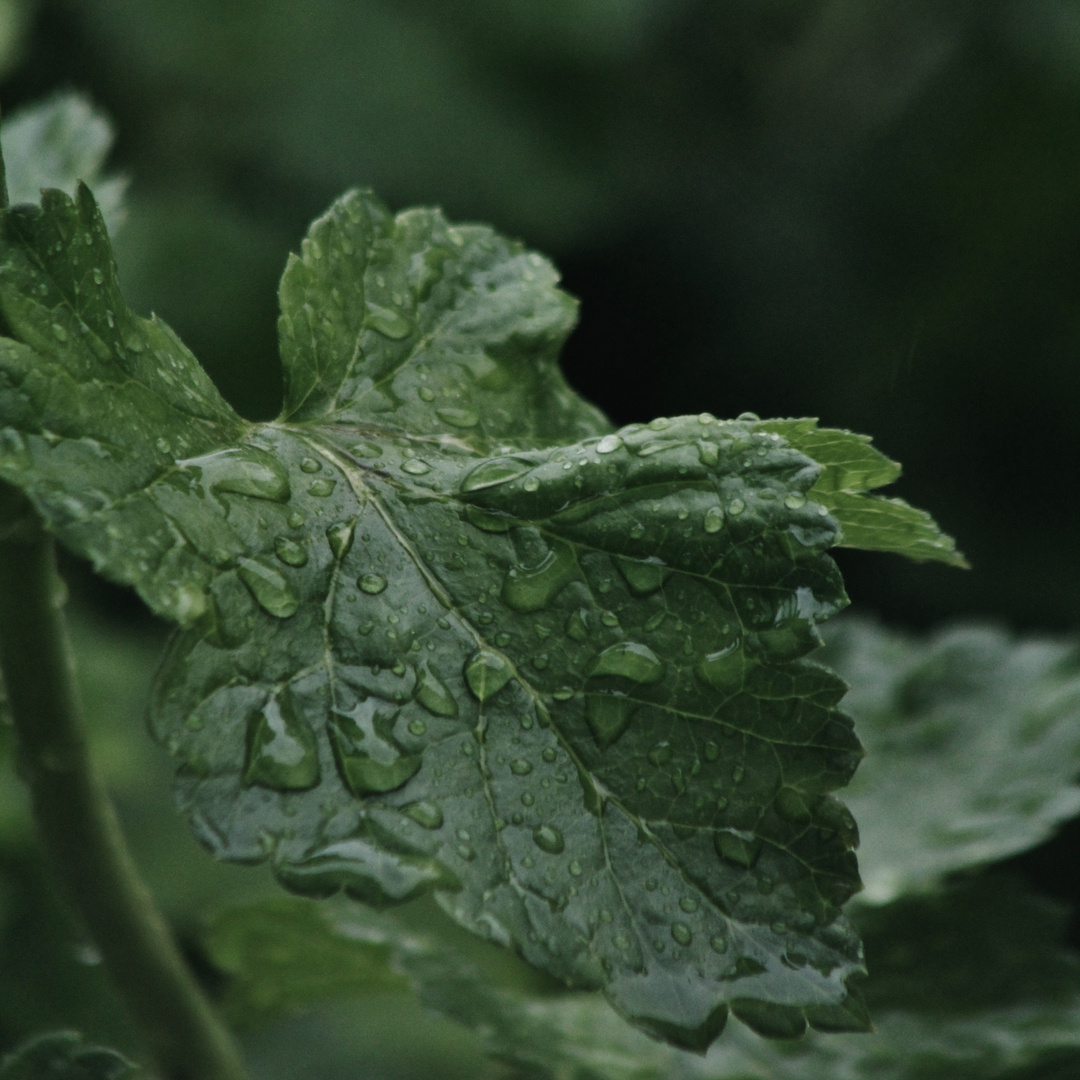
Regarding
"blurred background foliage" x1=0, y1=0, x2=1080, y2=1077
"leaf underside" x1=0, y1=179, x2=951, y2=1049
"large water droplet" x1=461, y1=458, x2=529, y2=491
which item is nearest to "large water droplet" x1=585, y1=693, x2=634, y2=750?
"leaf underside" x1=0, y1=179, x2=951, y2=1049

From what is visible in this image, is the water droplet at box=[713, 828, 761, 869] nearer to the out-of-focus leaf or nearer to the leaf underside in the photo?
the leaf underside

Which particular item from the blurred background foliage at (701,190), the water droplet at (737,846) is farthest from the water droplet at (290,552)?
the blurred background foliage at (701,190)

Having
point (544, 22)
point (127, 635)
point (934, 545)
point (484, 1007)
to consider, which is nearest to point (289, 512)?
point (934, 545)

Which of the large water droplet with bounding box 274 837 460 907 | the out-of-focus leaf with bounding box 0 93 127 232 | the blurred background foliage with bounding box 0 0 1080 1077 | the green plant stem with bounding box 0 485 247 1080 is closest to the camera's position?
the large water droplet with bounding box 274 837 460 907

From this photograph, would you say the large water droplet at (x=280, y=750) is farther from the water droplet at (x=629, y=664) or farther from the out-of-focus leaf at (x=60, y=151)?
the out-of-focus leaf at (x=60, y=151)

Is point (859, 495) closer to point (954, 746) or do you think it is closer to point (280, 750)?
point (280, 750)

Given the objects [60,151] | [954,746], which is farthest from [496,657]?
[954,746]

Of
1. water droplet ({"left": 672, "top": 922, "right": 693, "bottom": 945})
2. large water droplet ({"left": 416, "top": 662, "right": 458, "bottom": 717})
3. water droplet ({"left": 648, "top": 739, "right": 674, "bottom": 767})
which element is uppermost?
water droplet ({"left": 648, "top": 739, "right": 674, "bottom": 767})
